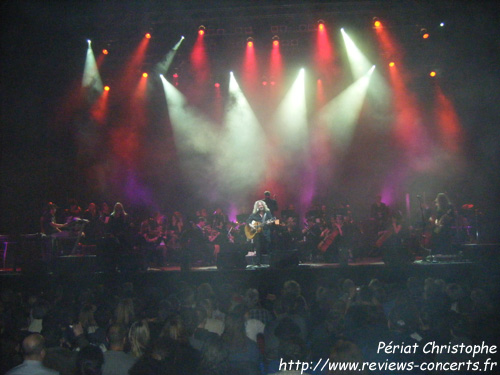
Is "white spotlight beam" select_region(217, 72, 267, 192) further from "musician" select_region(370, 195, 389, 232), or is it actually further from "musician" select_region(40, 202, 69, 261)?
"musician" select_region(40, 202, 69, 261)

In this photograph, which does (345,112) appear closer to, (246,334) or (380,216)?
(380,216)

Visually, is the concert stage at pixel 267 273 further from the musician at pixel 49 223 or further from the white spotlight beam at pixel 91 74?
the white spotlight beam at pixel 91 74

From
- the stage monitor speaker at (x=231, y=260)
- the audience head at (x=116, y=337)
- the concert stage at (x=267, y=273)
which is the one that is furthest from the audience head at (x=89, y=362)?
the stage monitor speaker at (x=231, y=260)

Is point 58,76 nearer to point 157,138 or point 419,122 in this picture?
point 157,138

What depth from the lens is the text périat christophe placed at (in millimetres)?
3434

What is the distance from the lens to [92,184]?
1561 cm

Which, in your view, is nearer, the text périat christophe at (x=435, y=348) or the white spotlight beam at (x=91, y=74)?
the text périat christophe at (x=435, y=348)

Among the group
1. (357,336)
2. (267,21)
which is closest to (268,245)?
(357,336)

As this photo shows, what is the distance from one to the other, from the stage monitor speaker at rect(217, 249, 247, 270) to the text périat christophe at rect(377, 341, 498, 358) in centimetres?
607

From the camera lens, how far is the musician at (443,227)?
9.77 metres

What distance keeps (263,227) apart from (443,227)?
4117mm

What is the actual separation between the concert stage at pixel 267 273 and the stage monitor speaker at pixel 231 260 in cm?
3

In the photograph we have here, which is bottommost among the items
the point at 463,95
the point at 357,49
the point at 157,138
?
the point at 157,138

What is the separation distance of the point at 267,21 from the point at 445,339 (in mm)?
11886
